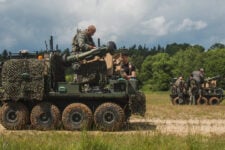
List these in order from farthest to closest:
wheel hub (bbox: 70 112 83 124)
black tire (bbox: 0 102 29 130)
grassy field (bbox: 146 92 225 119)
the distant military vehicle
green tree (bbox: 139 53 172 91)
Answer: green tree (bbox: 139 53 172 91), the distant military vehicle, grassy field (bbox: 146 92 225 119), black tire (bbox: 0 102 29 130), wheel hub (bbox: 70 112 83 124)

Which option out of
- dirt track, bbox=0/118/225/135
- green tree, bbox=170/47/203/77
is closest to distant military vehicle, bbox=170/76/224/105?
dirt track, bbox=0/118/225/135

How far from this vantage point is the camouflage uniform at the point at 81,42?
51.0 feet

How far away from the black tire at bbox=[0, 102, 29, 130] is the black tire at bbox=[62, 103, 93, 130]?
1.17 meters

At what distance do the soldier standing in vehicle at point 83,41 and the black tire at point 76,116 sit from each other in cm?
168

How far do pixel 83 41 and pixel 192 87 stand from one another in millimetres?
18231

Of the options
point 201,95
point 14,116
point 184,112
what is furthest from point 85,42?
point 201,95

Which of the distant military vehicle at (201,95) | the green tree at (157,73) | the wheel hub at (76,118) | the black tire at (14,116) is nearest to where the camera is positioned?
the wheel hub at (76,118)

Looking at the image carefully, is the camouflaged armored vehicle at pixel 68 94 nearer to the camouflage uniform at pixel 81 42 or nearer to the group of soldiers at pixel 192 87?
the camouflage uniform at pixel 81 42

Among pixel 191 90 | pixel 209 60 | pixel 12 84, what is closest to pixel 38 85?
pixel 12 84

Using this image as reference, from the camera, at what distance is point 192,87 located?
3294cm

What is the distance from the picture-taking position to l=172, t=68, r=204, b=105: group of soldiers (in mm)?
32875

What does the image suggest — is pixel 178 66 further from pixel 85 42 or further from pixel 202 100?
pixel 85 42

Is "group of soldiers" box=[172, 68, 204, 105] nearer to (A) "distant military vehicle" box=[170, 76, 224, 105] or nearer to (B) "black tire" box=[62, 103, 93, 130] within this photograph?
(A) "distant military vehicle" box=[170, 76, 224, 105]

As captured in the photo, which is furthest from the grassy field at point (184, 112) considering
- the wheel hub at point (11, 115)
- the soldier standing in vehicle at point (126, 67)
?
the wheel hub at point (11, 115)
